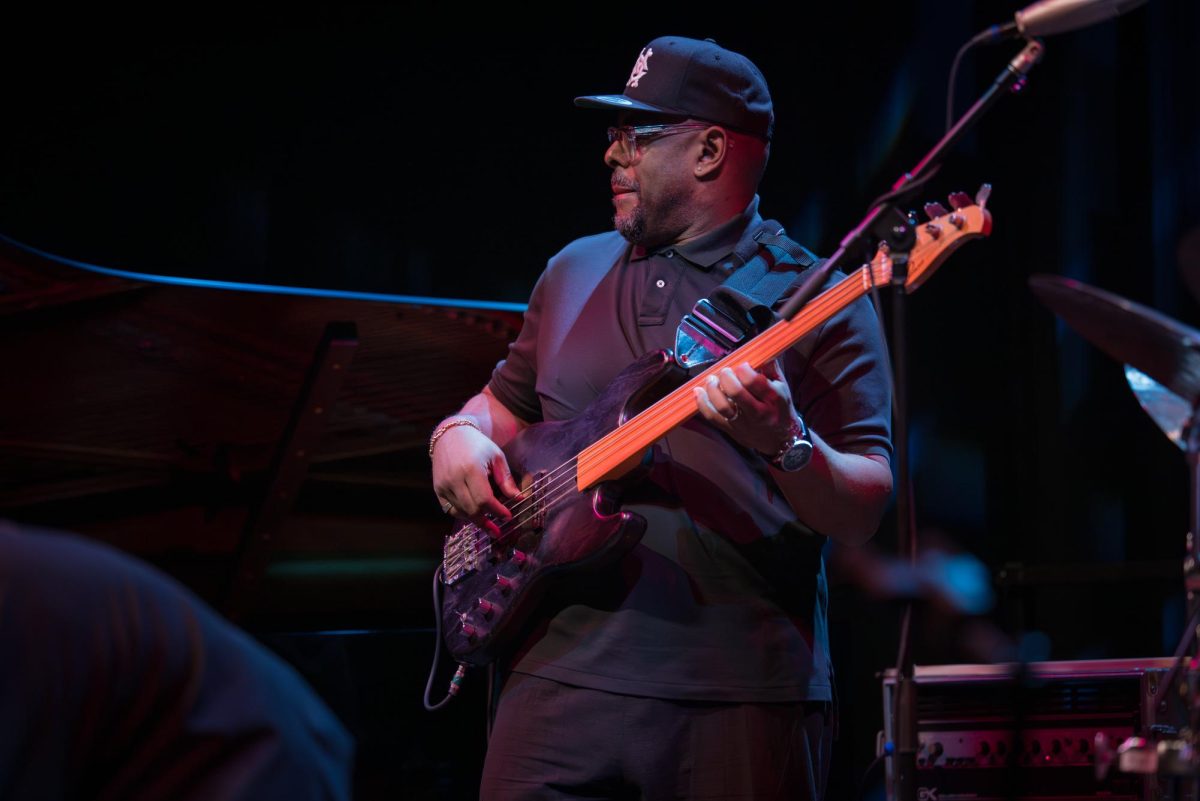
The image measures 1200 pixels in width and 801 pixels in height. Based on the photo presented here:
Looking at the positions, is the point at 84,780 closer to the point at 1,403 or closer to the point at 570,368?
the point at 570,368

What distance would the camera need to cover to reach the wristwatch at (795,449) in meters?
2.10

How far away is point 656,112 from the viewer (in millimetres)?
2615

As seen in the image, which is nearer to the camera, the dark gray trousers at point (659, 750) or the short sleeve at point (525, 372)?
the dark gray trousers at point (659, 750)

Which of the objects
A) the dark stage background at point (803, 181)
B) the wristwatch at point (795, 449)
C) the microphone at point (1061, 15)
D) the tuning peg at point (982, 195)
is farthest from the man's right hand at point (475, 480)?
the dark stage background at point (803, 181)

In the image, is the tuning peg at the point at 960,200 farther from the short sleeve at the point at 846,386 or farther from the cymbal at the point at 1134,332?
the short sleeve at the point at 846,386

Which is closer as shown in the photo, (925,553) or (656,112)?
(656,112)

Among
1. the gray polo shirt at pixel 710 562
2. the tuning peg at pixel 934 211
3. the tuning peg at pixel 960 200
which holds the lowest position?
the gray polo shirt at pixel 710 562

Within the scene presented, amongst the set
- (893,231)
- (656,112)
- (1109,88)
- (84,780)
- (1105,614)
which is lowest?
(1105,614)

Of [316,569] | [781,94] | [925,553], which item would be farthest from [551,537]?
[781,94]

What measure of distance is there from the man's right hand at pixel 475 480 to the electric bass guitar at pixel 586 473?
3 centimetres

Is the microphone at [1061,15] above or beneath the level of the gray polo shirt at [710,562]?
above

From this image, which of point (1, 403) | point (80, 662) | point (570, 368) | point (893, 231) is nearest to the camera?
point (80, 662)

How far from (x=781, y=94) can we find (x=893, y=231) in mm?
2898

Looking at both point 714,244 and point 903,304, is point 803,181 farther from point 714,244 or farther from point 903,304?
point 903,304
